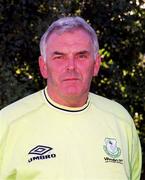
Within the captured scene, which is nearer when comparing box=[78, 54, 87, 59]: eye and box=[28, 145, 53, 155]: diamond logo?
box=[28, 145, 53, 155]: diamond logo

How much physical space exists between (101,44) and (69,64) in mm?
2610

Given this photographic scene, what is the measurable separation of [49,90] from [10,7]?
229cm

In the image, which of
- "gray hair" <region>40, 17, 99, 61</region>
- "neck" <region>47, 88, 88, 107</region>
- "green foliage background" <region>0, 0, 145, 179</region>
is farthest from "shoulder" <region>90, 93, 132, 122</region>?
"green foliage background" <region>0, 0, 145, 179</region>

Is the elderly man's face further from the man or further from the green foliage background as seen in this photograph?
the green foliage background

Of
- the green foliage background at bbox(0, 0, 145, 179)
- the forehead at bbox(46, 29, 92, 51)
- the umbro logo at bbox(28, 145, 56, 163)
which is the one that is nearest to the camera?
the umbro logo at bbox(28, 145, 56, 163)

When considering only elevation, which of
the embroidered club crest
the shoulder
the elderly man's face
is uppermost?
the elderly man's face

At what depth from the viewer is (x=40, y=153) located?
3.16 meters

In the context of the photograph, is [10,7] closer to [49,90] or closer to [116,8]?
[116,8]

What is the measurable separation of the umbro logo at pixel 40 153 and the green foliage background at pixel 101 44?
1976mm

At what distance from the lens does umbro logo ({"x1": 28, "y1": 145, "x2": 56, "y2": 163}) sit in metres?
3.15

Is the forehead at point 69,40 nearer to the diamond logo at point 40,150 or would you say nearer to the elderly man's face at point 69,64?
the elderly man's face at point 69,64

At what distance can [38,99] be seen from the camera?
11.0 feet

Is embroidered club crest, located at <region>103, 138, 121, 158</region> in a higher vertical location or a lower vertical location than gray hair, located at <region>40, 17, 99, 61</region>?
lower

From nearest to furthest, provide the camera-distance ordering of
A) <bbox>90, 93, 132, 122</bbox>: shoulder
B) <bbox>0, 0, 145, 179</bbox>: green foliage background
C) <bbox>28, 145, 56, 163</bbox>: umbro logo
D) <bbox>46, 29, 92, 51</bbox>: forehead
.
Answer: <bbox>28, 145, 56, 163</bbox>: umbro logo
<bbox>46, 29, 92, 51</bbox>: forehead
<bbox>90, 93, 132, 122</bbox>: shoulder
<bbox>0, 0, 145, 179</bbox>: green foliage background
